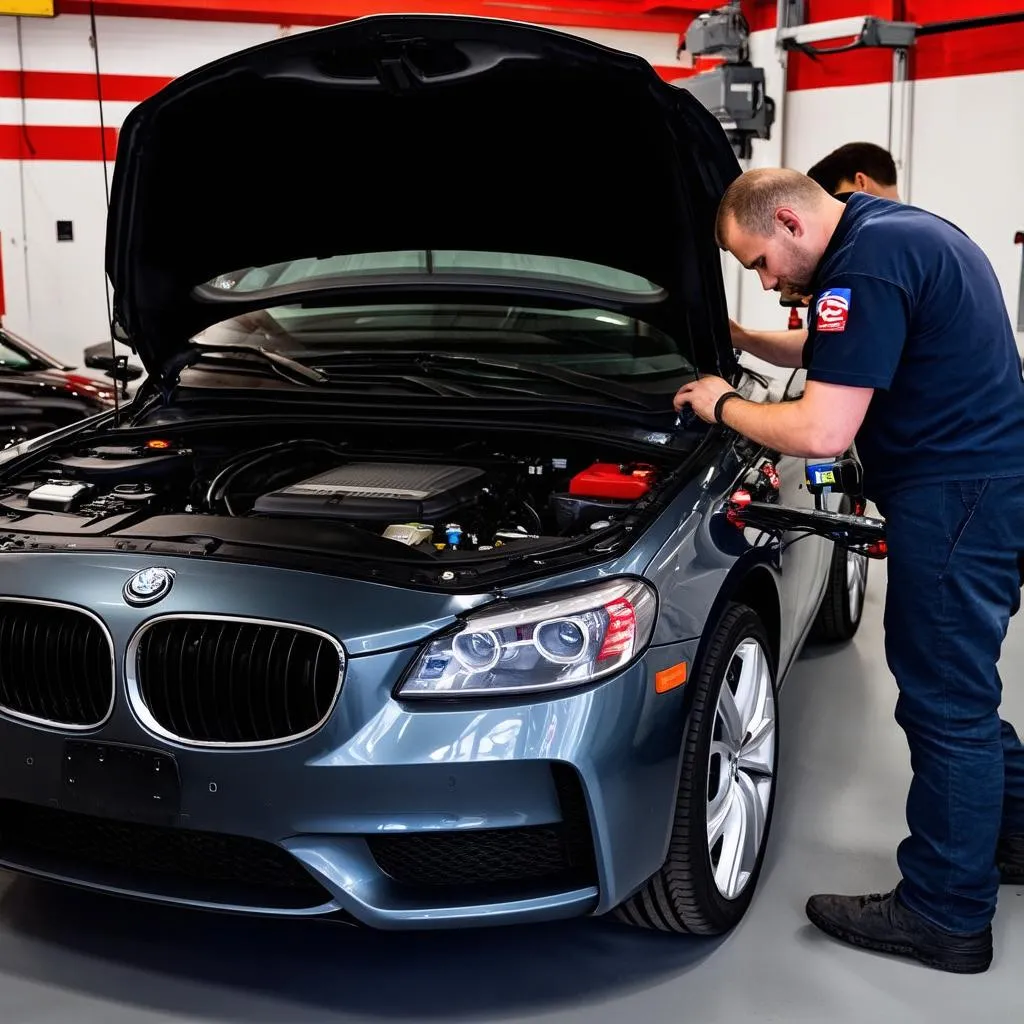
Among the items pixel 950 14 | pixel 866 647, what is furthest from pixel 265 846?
pixel 950 14

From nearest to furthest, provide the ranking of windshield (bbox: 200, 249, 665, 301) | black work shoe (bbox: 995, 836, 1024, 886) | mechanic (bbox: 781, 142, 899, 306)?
1. black work shoe (bbox: 995, 836, 1024, 886)
2. windshield (bbox: 200, 249, 665, 301)
3. mechanic (bbox: 781, 142, 899, 306)

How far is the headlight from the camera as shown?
189 cm

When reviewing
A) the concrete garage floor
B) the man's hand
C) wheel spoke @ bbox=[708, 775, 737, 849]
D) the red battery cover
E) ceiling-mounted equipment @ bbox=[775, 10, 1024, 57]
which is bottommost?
the concrete garage floor

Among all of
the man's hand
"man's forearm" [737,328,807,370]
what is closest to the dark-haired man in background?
"man's forearm" [737,328,807,370]

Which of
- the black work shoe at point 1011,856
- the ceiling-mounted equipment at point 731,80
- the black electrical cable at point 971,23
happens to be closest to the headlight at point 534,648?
the black work shoe at point 1011,856

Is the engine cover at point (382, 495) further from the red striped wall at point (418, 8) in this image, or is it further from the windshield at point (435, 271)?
the red striped wall at point (418, 8)

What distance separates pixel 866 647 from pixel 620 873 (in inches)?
90.0

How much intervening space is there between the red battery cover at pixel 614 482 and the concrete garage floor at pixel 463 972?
809mm

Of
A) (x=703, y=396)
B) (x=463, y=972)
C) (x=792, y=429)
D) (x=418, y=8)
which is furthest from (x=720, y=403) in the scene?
(x=418, y=8)

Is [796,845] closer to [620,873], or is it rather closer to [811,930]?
[811,930]

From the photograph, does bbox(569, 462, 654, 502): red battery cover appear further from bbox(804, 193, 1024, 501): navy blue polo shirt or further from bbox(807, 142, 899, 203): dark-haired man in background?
bbox(807, 142, 899, 203): dark-haired man in background

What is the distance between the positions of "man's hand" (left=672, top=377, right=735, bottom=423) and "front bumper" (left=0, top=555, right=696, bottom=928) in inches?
21.6

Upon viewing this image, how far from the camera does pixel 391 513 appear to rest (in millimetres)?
2334

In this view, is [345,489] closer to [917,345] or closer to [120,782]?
[120,782]
